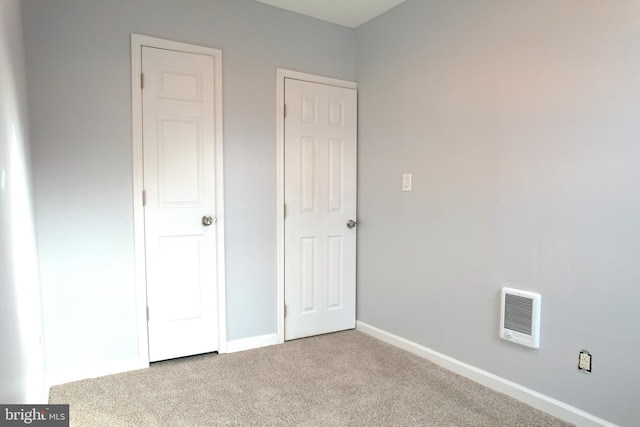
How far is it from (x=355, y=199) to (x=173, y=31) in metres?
1.79

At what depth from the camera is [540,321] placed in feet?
6.70

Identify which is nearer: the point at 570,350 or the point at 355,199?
the point at 570,350

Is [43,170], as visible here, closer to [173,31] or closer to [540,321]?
[173,31]

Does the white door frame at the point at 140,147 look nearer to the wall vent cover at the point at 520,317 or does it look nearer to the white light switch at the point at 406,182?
the white light switch at the point at 406,182

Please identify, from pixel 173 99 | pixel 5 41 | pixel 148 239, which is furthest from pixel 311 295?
pixel 5 41

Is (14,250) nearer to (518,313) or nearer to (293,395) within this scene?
(293,395)

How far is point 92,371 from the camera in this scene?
2369 mm

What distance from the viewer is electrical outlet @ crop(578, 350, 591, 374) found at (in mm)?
1865

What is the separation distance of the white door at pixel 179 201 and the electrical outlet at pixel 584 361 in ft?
7.05

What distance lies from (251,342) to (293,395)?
776mm

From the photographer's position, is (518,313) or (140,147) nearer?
(518,313)

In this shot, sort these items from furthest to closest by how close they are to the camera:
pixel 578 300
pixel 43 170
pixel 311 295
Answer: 1. pixel 311 295
2. pixel 43 170
3. pixel 578 300

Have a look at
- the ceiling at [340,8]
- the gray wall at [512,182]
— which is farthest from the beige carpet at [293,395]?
the ceiling at [340,8]

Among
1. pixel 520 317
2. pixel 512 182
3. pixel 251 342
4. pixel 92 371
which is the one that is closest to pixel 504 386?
pixel 520 317
